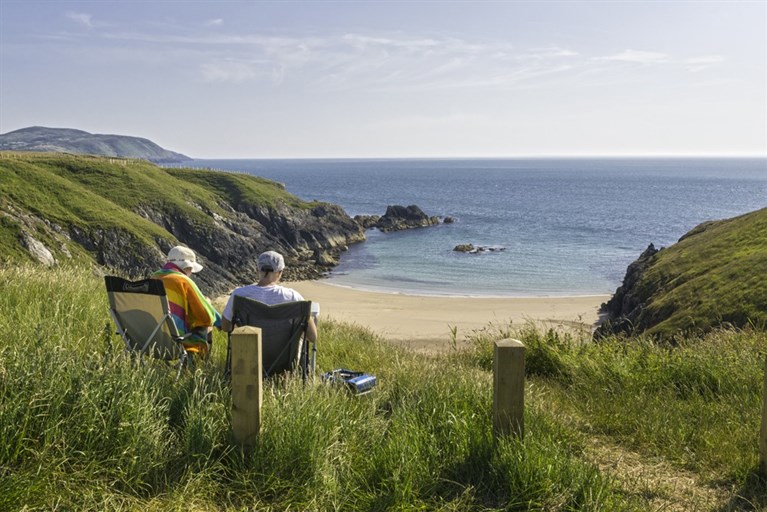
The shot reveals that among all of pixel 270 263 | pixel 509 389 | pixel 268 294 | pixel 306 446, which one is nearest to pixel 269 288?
pixel 268 294

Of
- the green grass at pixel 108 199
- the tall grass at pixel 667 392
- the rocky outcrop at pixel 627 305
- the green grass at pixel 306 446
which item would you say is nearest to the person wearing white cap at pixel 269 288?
the green grass at pixel 306 446

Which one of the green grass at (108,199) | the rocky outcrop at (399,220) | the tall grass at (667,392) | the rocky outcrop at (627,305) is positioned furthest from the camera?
the rocky outcrop at (399,220)

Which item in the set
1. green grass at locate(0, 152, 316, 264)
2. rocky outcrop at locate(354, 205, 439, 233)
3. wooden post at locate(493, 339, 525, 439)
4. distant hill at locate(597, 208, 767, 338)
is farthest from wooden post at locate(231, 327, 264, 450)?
rocky outcrop at locate(354, 205, 439, 233)

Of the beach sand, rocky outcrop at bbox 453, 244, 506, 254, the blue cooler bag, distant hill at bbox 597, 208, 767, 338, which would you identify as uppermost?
the blue cooler bag

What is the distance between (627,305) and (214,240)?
28290 mm

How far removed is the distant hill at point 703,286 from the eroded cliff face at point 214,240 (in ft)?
51.4

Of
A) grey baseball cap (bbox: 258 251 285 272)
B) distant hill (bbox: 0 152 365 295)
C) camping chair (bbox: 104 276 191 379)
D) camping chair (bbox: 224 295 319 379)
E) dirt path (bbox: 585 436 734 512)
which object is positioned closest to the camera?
dirt path (bbox: 585 436 734 512)

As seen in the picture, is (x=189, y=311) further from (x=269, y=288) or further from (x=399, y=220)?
(x=399, y=220)

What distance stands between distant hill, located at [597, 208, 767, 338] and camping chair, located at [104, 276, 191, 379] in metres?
8.54

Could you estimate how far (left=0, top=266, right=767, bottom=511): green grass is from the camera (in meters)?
3.59

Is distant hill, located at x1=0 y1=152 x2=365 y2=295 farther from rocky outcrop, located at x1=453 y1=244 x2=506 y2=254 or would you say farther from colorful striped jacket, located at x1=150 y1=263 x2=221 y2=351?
colorful striped jacket, located at x1=150 y1=263 x2=221 y2=351

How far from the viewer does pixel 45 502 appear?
10.8 ft

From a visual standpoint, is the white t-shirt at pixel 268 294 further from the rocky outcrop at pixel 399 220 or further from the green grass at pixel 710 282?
the rocky outcrop at pixel 399 220

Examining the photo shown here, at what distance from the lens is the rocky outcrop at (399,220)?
70750 millimetres
